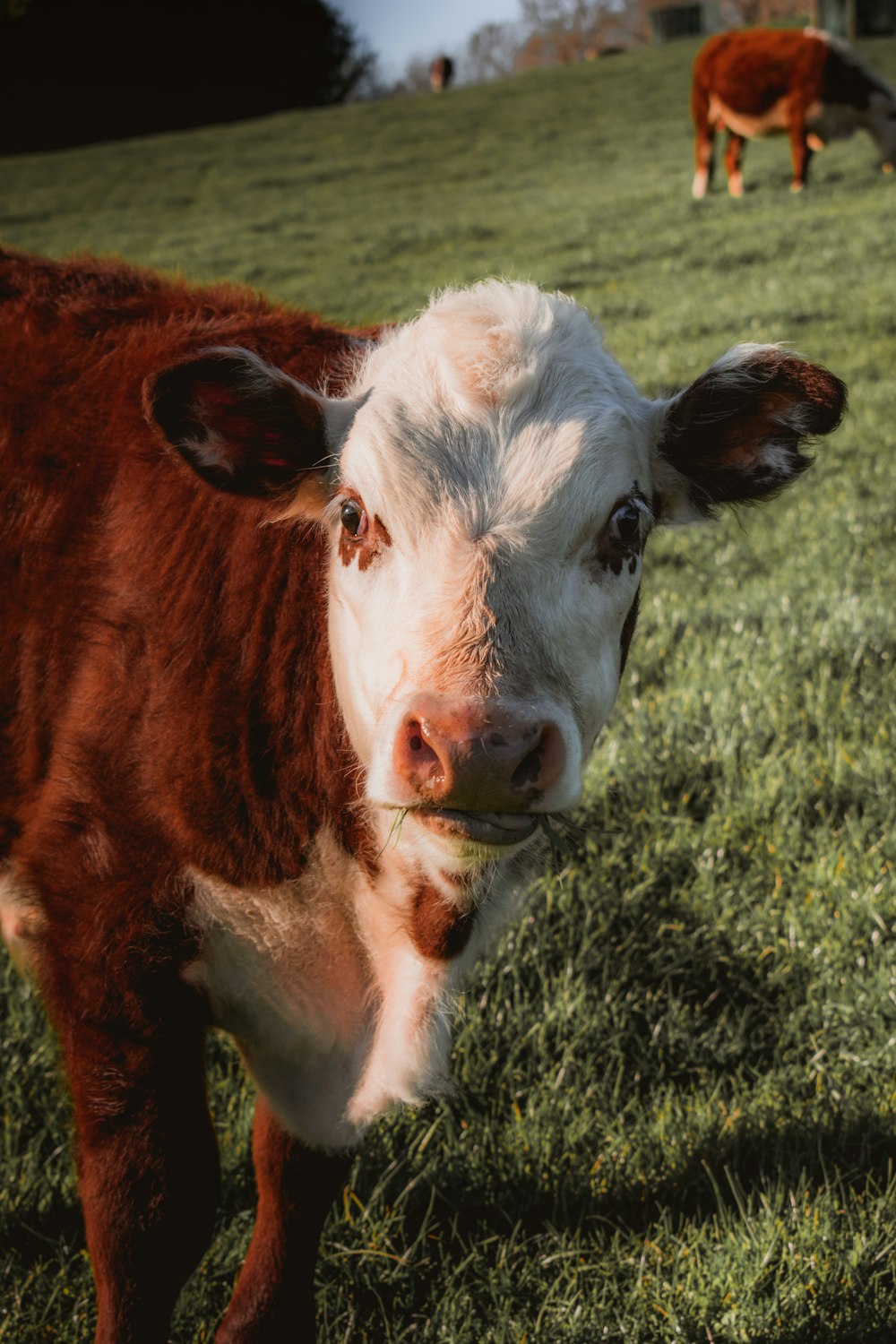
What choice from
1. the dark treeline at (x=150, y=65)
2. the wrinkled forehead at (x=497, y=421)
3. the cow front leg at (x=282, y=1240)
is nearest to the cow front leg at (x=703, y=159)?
the wrinkled forehead at (x=497, y=421)

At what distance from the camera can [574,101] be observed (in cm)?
3125

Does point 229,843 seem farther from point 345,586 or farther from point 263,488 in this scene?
point 263,488

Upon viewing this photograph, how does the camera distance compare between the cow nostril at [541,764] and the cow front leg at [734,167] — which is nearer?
the cow nostril at [541,764]

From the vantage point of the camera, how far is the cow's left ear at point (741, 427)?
2.38 meters

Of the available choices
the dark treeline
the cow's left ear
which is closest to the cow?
the cow's left ear

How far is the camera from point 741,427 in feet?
8.22

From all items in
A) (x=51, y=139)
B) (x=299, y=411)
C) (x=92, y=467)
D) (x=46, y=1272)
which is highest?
(x=299, y=411)

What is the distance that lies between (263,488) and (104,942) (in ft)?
3.23

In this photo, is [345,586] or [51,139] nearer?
[345,586]

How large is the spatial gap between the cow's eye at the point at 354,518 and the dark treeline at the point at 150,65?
4469 cm

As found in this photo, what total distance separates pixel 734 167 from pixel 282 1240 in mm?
19307

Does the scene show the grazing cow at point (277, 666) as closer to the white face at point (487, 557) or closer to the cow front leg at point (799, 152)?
the white face at point (487, 557)

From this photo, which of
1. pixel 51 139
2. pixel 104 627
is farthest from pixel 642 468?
pixel 51 139

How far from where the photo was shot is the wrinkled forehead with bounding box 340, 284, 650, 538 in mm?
2027
